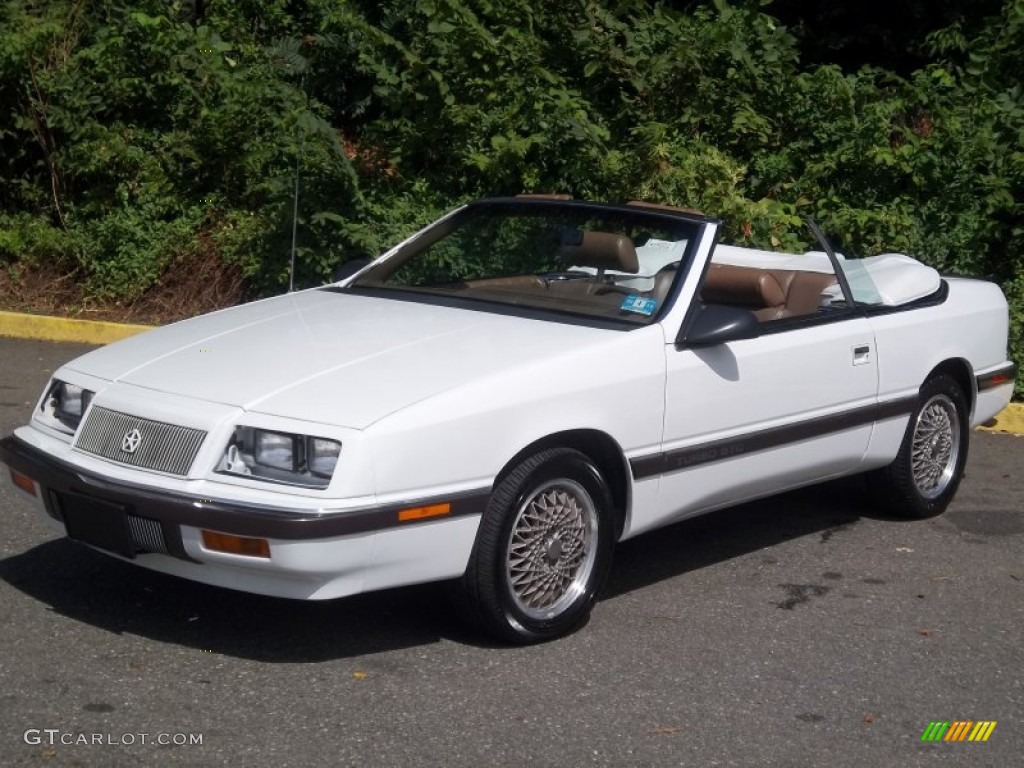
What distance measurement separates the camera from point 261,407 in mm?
4730

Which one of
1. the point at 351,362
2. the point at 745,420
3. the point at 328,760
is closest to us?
the point at 328,760

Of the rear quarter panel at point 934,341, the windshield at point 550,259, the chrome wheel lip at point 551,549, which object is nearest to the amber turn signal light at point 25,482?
the chrome wheel lip at point 551,549

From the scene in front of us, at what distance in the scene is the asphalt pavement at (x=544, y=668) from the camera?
4.30 m

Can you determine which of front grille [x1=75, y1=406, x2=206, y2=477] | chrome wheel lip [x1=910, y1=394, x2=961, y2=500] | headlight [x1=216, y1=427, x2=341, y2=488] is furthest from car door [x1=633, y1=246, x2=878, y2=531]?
front grille [x1=75, y1=406, x2=206, y2=477]

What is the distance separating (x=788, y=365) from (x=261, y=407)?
225cm

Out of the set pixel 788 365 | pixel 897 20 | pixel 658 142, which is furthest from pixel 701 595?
pixel 897 20

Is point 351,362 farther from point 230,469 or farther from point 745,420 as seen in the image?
point 745,420

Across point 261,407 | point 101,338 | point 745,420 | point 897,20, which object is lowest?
point 101,338

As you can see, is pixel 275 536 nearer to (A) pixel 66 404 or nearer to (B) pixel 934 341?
(A) pixel 66 404

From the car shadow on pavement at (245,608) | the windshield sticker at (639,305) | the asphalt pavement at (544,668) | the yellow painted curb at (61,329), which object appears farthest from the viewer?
the yellow painted curb at (61,329)

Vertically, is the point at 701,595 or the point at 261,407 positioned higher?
the point at 261,407

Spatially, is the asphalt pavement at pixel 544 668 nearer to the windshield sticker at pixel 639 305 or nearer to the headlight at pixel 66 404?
the headlight at pixel 66 404

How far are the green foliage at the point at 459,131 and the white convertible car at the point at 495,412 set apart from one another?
390cm

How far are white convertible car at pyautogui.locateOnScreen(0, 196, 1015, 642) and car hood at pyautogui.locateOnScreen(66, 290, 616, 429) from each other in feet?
0.04
